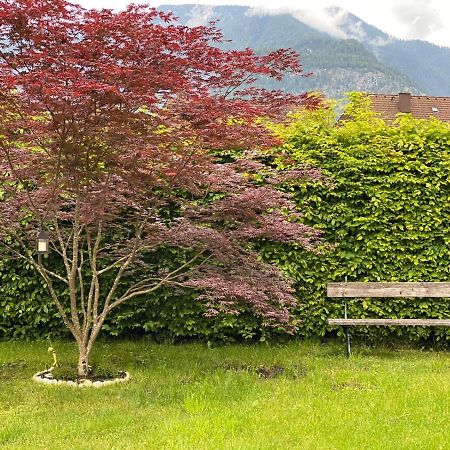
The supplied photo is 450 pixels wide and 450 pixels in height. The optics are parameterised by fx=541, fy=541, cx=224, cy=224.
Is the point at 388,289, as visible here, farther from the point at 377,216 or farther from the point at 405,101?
the point at 405,101

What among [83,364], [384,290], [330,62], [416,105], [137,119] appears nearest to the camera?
[137,119]

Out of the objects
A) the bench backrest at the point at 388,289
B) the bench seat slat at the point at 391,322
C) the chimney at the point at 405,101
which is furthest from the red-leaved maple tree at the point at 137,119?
the chimney at the point at 405,101

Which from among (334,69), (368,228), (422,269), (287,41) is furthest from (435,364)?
(287,41)

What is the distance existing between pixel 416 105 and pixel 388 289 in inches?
585

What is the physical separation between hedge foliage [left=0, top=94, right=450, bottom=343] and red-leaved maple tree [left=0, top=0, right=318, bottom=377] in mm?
966

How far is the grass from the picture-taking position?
353 centimetres

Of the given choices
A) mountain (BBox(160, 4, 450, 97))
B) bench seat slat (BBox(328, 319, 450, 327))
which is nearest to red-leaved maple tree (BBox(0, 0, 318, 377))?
bench seat slat (BBox(328, 319, 450, 327))

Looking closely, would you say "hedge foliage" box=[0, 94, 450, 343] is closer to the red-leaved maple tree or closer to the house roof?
the red-leaved maple tree

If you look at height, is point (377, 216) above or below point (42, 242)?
above

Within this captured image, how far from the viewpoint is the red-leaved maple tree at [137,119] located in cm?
417

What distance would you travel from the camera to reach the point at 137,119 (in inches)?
175

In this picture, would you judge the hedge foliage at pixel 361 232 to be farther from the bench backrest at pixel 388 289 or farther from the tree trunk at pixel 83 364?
the tree trunk at pixel 83 364

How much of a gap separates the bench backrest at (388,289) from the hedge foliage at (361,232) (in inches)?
8.5

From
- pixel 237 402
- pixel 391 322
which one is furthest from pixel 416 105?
pixel 237 402
